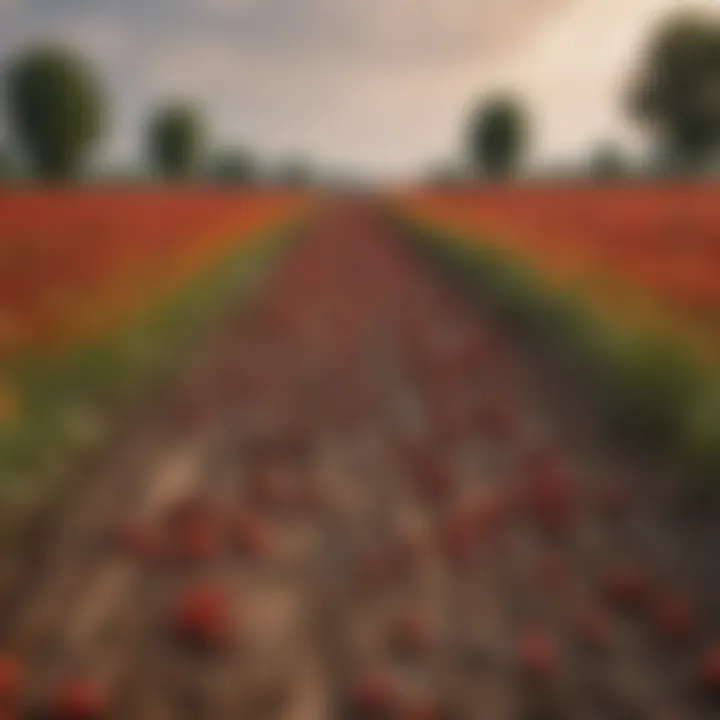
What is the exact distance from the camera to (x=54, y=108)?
2616 inches

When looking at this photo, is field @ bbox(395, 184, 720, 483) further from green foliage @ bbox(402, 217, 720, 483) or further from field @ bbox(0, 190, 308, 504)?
field @ bbox(0, 190, 308, 504)

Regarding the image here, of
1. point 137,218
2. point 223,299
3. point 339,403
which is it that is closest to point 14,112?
point 137,218

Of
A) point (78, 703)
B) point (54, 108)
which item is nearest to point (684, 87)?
point (54, 108)

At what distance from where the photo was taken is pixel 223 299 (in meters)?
18.2

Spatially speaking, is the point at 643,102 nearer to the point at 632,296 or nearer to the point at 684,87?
the point at 684,87

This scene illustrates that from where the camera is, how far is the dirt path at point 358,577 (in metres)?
4.66

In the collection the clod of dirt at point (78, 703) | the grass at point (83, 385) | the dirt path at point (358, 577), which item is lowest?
the dirt path at point (358, 577)

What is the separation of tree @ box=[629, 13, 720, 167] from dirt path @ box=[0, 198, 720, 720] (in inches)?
2250

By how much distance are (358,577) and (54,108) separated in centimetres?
6835

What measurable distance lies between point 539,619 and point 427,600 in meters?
0.76

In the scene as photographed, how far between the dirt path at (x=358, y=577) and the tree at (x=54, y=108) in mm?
63015

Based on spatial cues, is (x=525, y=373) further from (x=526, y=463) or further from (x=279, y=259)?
(x=279, y=259)

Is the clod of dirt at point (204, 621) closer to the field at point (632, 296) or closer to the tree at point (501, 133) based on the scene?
the field at point (632, 296)

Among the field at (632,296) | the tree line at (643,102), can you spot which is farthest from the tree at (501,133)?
the field at (632,296)
